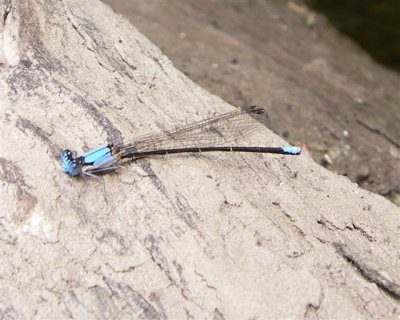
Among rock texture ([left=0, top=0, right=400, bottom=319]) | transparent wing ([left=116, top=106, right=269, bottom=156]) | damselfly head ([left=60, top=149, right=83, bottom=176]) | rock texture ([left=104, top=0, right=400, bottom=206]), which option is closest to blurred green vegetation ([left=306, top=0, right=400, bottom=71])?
rock texture ([left=104, top=0, right=400, bottom=206])

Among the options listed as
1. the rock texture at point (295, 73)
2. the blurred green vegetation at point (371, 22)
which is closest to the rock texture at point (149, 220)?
the rock texture at point (295, 73)

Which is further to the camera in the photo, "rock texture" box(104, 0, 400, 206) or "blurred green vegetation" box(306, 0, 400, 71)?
"blurred green vegetation" box(306, 0, 400, 71)

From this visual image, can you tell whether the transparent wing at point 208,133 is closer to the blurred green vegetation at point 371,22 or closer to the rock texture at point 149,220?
the rock texture at point 149,220

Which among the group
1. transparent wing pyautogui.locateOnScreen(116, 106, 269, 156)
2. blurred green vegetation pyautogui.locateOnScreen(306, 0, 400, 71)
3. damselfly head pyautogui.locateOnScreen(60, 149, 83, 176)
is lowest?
blurred green vegetation pyautogui.locateOnScreen(306, 0, 400, 71)

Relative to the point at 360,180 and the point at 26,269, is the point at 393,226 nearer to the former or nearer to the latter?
the point at 360,180

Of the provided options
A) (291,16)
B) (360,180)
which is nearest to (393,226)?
(360,180)

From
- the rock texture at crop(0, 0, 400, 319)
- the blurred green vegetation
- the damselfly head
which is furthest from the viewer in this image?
the blurred green vegetation

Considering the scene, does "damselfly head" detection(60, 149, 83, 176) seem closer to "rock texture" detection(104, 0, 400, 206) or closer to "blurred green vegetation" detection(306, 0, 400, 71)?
"rock texture" detection(104, 0, 400, 206)
